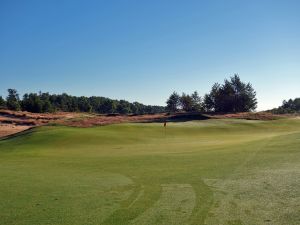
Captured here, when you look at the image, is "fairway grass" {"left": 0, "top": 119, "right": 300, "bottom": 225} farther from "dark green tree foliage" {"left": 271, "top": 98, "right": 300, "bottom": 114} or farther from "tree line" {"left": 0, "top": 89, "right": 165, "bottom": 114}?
"tree line" {"left": 0, "top": 89, "right": 165, "bottom": 114}

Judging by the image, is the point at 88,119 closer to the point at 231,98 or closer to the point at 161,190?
the point at 161,190

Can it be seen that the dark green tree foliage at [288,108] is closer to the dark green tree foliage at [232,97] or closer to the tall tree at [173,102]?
the dark green tree foliage at [232,97]

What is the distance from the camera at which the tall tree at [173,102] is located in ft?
400

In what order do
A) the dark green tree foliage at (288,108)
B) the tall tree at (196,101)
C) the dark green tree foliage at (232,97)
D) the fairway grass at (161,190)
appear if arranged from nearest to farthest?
the fairway grass at (161,190) → the dark green tree foliage at (288,108) → the dark green tree foliage at (232,97) → the tall tree at (196,101)

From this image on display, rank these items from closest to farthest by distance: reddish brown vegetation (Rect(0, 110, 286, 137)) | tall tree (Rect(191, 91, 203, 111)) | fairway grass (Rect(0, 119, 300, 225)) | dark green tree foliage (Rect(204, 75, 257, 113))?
fairway grass (Rect(0, 119, 300, 225)) < reddish brown vegetation (Rect(0, 110, 286, 137)) < dark green tree foliage (Rect(204, 75, 257, 113)) < tall tree (Rect(191, 91, 203, 111))

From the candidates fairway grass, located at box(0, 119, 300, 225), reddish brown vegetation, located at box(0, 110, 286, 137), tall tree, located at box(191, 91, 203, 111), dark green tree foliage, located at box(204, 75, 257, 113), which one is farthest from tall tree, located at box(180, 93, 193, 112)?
fairway grass, located at box(0, 119, 300, 225)

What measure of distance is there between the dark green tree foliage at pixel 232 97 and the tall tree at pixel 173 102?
1008 inches

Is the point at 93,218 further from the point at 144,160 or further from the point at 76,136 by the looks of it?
the point at 76,136

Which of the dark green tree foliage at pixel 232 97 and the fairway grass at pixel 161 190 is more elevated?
the dark green tree foliage at pixel 232 97

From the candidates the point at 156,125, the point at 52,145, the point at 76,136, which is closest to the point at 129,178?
the point at 52,145

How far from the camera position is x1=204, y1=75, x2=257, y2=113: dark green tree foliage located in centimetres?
8694

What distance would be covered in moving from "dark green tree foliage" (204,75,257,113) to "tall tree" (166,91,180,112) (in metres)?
25.6

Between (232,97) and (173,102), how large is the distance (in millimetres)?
37783

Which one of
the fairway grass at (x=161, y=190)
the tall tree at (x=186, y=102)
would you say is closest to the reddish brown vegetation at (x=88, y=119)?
the fairway grass at (x=161, y=190)
